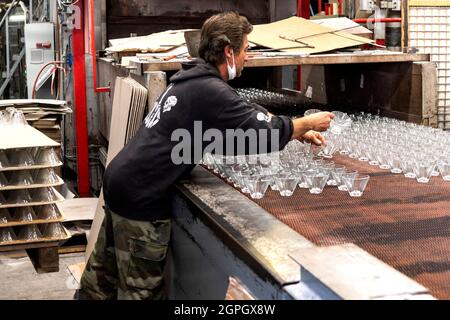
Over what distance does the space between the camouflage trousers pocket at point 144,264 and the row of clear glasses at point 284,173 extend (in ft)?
1.50

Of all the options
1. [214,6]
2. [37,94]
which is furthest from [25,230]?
[37,94]

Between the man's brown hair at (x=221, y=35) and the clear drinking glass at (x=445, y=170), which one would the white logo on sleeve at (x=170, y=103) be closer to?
the man's brown hair at (x=221, y=35)

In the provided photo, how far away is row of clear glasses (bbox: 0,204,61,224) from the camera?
3.90 meters

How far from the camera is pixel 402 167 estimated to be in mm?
3008

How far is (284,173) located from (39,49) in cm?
581

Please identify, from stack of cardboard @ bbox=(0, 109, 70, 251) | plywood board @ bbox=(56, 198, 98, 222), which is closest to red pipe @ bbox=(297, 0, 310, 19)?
plywood board @ bbox=(56, 198, 98, 222)

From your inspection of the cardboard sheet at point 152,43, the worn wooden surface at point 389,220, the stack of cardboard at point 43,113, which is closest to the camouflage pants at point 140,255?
the worn wooden surface at point 389,220

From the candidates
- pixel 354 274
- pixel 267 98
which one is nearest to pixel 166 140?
pixel 354 274

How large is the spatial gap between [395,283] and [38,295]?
3440 mm

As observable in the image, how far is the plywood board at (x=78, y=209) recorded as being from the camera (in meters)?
5.26

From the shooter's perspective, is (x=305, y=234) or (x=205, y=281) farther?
(x=205, y=281)

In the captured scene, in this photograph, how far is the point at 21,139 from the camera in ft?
13.1

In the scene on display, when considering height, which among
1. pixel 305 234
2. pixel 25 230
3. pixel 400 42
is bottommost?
pixel 25 230
